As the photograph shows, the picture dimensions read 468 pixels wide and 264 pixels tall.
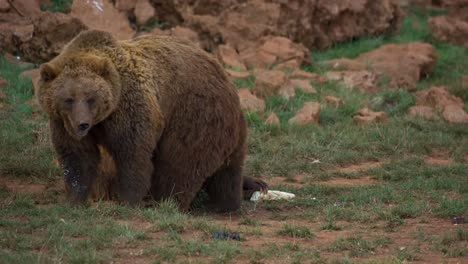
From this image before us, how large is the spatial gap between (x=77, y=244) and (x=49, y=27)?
6.66 meters

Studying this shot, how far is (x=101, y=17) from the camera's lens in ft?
44.2

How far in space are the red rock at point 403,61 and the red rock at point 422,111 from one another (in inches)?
36.8

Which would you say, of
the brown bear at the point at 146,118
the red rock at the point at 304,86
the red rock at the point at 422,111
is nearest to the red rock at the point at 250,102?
the red rock at the point at 304,86

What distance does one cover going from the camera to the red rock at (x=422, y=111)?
1288 centimetres

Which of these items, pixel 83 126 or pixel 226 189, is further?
pixel 226 189

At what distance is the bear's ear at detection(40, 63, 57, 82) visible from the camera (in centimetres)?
792

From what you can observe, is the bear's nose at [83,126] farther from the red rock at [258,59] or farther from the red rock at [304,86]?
the red rock at [258,59]

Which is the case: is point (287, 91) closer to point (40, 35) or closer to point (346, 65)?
point (346, 65)

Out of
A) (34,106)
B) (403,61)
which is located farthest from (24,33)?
(403,61)

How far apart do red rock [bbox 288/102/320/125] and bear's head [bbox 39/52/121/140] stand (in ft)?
14.4

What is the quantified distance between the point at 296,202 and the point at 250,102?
325 centimetres

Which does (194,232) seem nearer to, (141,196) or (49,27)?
(141,196)

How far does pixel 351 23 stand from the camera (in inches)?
623

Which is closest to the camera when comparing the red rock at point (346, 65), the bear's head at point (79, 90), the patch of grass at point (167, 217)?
the patch of grass at point (167, 217)
